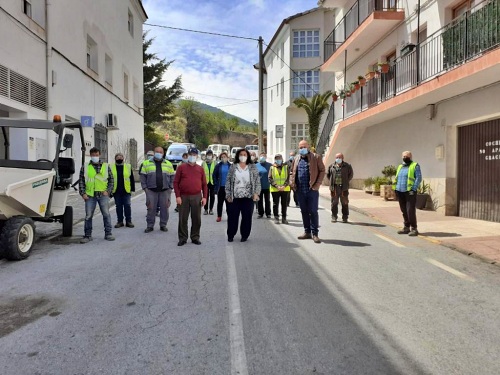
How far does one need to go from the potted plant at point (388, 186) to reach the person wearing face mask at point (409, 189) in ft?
20.5

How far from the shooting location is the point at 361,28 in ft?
51.5

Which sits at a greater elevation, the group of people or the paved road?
the group of people

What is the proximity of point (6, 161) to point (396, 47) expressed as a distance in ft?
44.1

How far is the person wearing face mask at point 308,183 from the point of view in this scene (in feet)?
26.1

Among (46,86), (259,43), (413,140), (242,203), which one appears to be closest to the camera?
(242,203)

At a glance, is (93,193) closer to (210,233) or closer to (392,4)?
(210,233)

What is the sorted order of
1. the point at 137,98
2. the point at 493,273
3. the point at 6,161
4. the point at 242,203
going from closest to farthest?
the point at 493,273 < the point at 6,161 < the point at 242,203 < the point at 137,98

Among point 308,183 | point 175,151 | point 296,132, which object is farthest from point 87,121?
point 296,132

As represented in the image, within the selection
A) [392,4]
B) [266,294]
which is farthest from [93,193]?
[392,4]

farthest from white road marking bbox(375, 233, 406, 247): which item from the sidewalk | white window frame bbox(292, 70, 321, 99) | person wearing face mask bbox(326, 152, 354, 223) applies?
white window frame bbox(292, 70, 321, 99)

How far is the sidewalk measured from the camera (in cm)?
726

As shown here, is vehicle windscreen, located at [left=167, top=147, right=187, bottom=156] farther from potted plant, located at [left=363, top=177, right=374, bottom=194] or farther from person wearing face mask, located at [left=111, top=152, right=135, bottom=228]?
person wearing face mask, located at [left=111, top=152, right=135, bottom=228]

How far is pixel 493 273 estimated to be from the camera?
5891 mm

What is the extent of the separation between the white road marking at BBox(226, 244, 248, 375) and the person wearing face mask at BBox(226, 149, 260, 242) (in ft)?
7.38
